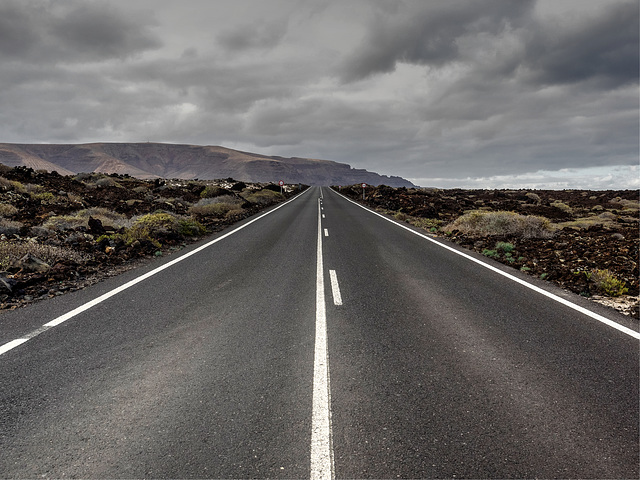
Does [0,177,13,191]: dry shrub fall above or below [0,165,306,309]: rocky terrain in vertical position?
above

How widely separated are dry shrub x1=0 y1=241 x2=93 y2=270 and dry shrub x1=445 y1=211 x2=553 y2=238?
1276cm

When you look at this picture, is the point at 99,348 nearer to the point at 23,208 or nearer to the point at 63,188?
the point at 23,208

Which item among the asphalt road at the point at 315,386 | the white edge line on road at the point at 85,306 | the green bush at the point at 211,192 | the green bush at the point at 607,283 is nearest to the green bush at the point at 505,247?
the green bush at the point at 607,283

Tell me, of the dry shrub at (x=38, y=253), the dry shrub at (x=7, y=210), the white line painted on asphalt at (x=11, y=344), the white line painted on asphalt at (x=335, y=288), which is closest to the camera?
the white line painted on asphalt at (x=11, y=344)

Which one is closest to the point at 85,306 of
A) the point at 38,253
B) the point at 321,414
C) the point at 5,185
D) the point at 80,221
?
the point at 38,253

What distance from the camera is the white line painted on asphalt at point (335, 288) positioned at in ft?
18.7

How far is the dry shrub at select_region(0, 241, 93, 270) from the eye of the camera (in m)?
7.07

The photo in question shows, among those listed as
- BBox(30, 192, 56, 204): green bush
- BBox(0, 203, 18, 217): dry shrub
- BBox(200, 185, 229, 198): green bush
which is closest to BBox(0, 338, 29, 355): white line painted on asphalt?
BBox(0, 203, 18, 217): dry shrub

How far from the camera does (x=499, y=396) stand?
3.12 metres

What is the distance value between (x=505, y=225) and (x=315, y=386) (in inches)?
467

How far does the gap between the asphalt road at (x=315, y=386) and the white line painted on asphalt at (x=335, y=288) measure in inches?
4.0

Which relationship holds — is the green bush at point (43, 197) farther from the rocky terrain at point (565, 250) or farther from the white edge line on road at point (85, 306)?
the rocky terrain at point (565, 250)

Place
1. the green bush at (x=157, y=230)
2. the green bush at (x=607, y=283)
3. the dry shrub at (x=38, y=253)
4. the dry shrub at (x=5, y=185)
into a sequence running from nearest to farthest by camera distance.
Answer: the green bush at (x=607, y=283), the dry shrub at (x=38, y=253), the green bush at (x=157, y=230), the dry shrub at (x=5, y=185)

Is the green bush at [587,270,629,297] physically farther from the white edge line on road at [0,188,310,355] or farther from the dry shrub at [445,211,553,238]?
the white edge line on road at [0,188,310,355]
